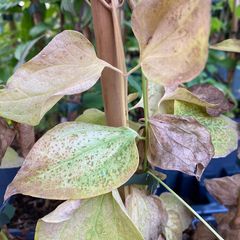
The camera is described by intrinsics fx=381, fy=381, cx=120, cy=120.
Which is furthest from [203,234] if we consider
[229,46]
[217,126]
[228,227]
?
[229,46]

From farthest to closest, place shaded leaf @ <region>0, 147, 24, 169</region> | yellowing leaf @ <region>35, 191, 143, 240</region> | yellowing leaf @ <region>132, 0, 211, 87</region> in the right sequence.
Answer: shaded leaf @ <region>0, 147, 24, 169</region>
yellowing leaf @ <region>35, 191, 143, 240</region>
yellowing leaf @ <region>132, 0, 211, 87</region>

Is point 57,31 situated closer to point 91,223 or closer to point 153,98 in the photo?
A: point 153,98

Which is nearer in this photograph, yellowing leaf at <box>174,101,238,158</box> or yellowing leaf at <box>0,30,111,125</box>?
yellowing leaf at <box>0,30,111,125</box>

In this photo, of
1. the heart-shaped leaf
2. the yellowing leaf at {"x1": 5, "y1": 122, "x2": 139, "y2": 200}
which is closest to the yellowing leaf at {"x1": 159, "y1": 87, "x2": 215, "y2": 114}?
the heart-shaped leaf

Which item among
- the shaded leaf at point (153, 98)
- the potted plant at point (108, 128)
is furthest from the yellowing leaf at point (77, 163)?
the shaded leaf at point (153, 98)

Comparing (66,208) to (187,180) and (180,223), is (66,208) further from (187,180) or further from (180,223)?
(187,180)

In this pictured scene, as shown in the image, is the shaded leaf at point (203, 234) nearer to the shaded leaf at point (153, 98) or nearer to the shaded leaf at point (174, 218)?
the shaded leaf at point (174, 218)

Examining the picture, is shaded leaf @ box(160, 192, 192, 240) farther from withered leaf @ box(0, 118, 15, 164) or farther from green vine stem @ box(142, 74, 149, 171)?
withered leaf @ box(0, 118, 15, 164)
